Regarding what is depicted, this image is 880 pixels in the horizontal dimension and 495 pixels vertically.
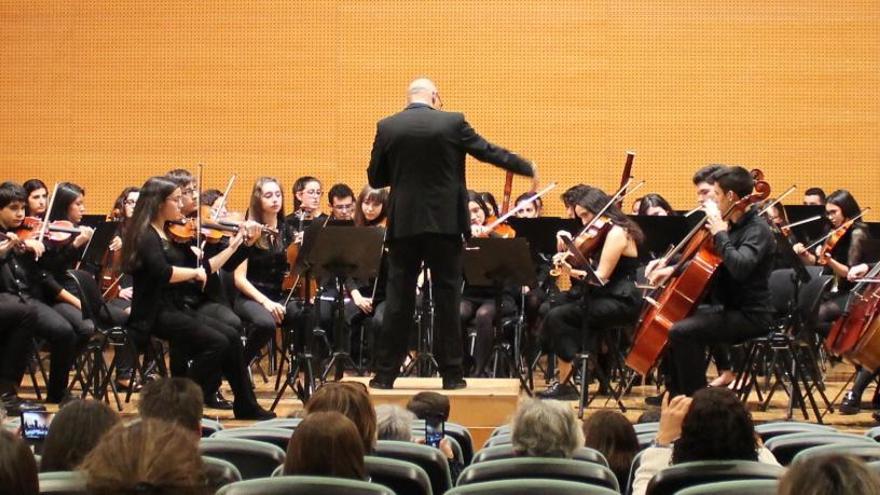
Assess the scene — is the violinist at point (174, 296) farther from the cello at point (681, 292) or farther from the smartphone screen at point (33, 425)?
the smartphone screen at point (33, 425)

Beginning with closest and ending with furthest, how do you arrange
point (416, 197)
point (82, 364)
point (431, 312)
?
point (416, 197) < point (82, 364) < point (431, 312)

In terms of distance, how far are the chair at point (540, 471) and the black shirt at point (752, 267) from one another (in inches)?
121

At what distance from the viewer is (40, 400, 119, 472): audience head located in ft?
11.3

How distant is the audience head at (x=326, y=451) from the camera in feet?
10.4

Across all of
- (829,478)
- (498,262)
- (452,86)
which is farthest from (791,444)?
(452,86)

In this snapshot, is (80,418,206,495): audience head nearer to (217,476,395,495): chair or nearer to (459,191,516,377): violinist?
(217,476,395,495): chair

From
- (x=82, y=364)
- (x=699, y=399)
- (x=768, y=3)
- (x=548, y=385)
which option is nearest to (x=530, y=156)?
(x=768, y=3)

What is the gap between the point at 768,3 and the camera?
1094 cm

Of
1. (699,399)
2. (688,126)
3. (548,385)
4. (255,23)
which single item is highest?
(255,23)

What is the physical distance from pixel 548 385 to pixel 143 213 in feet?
10.1

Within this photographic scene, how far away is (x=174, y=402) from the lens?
13.5 ft

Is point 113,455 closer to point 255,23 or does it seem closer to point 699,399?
point 699,399

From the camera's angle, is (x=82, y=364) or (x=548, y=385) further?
(x=548, y=385)

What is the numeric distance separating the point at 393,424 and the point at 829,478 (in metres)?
2.12
